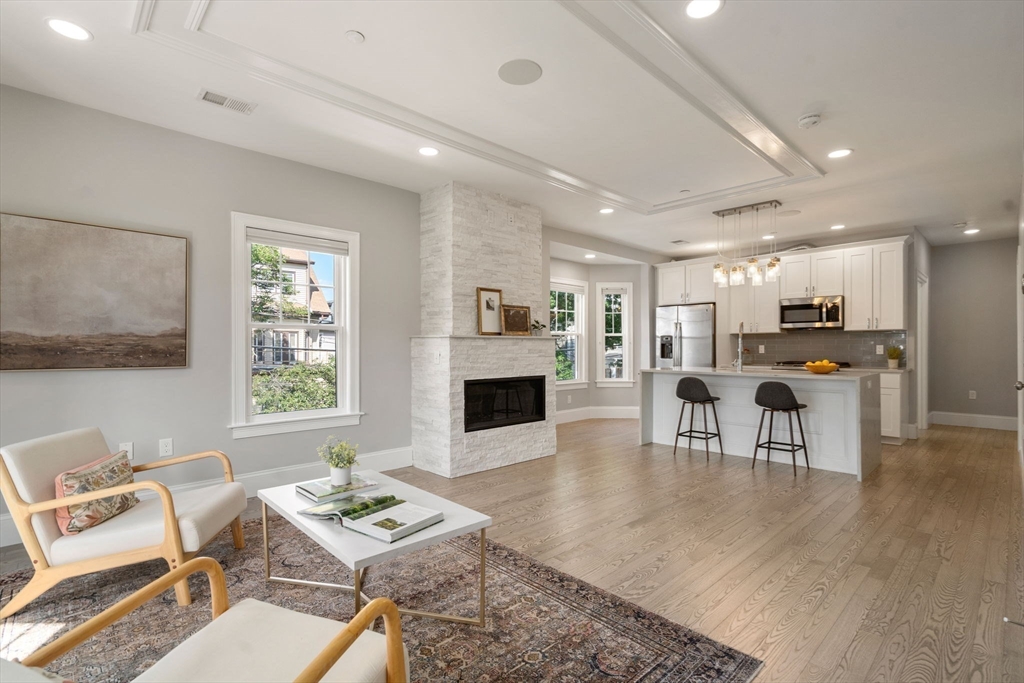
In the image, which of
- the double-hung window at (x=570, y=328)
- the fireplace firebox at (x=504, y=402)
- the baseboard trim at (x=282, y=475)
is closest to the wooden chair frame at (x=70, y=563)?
the baseboard trim at (x=282, y=475)

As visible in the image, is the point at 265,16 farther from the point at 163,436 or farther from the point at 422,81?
the point at 163,436

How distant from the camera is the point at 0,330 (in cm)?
295

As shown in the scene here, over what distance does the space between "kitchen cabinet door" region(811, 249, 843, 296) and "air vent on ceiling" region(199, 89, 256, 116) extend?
6721 millimetres

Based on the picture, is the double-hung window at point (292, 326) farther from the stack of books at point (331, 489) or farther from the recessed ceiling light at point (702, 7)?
the recessed ceiling light at point (702, 7)

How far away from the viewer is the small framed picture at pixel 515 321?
5.08m

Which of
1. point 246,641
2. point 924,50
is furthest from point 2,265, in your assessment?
point 924,50

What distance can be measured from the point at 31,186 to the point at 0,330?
892 mm

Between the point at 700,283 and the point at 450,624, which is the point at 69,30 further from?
the point at 700,283

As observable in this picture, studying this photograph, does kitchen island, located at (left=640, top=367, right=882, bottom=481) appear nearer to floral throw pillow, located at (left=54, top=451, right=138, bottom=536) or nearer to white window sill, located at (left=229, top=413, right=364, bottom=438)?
white window sill, located at (left=229, top=413, right=364, bottom=438)

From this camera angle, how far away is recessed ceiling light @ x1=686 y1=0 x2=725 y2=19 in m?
2.25

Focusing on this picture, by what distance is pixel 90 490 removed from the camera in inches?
94.3

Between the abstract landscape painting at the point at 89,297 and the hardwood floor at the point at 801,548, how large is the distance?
2.26m

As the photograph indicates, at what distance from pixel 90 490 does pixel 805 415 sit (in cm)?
542

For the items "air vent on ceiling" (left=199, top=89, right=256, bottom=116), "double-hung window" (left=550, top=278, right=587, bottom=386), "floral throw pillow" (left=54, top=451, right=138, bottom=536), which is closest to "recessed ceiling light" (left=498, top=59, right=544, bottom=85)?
"air vent on ceiling" (left=199, top=89, right=256, bottom=116)
